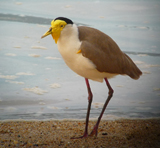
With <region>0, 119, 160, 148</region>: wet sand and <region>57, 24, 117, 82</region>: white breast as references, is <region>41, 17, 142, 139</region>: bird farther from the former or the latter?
<region>0, 119, 160, 148</region>: wet sand

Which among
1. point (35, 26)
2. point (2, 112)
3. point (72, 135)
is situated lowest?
point (2, 112)

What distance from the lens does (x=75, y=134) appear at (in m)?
2.68

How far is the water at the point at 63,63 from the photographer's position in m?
3.44

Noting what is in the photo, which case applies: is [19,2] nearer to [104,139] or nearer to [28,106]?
[28,106]

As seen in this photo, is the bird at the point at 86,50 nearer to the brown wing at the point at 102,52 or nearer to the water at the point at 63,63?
the brown wing at the point at 102,52

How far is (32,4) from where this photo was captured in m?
4.71

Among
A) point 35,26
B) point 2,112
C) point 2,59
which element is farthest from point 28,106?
point 35,26

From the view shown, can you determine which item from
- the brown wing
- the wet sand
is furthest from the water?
the brown wing

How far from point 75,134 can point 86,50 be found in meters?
0.85

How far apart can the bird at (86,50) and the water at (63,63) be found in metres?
1.05

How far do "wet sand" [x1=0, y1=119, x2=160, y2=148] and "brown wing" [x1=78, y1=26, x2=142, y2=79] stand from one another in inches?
21.7

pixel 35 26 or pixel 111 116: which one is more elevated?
pixel 35 26

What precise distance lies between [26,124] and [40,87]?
70 cm

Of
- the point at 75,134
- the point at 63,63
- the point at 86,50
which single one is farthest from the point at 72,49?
the point at 63,63
